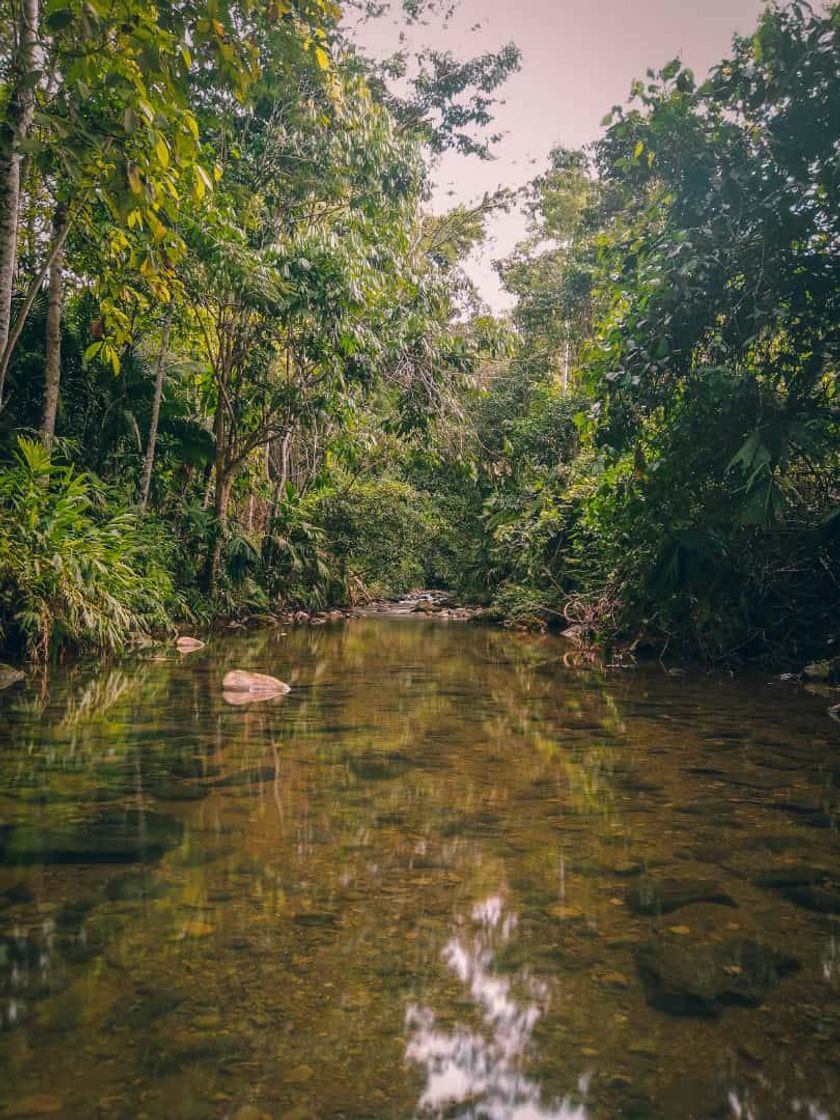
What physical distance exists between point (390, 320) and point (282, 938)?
34.3 ft

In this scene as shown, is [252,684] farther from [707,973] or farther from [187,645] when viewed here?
[707,973]

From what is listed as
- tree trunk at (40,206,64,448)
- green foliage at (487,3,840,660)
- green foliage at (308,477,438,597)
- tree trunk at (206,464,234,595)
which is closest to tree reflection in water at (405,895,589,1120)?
green foliage at (487,3,840,660)

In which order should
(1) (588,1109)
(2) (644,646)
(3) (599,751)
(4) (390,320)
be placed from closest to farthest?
(1) (588,1109) < (3) (599,751) < (2) (644,646) < (4) (390,320)

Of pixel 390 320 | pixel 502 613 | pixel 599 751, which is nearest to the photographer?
pixel 599 751

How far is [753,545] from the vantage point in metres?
7.51

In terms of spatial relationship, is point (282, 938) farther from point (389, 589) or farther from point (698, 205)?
point (389, 589)

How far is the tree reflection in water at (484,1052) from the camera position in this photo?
145 centimetres

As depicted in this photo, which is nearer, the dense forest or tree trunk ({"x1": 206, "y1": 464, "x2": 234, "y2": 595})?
the dense forest

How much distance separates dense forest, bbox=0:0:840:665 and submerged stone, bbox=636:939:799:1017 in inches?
130

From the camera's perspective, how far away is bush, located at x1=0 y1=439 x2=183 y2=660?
672cm

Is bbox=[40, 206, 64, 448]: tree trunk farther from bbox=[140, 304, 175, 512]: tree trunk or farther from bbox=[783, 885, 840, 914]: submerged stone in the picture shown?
bbox=[783, 885, 840, 914]: submerged stone

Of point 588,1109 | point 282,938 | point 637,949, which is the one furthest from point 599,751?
point 588,1109

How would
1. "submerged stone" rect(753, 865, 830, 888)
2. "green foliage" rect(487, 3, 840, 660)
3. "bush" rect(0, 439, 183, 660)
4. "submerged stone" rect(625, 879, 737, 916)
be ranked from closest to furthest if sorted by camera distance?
1. "submerged stone" rect(625, 879, 737, 916)
2. "submerged stone" rect(753, 865, 830, 888)
3. "green foliage" rect(487, 3, 840, 660)
4. "bush" rect(0, 439, 183, 660)

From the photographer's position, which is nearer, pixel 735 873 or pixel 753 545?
pixel 735 873
